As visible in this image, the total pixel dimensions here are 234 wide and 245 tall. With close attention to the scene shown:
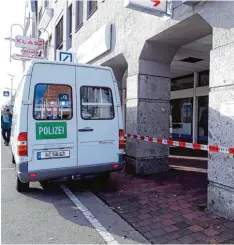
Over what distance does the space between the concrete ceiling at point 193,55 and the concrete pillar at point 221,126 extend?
2.66 m

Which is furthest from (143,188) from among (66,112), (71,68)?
(71,68)

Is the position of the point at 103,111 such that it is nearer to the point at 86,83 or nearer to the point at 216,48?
the point at 86,83

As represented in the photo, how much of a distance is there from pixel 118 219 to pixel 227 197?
1.67 m

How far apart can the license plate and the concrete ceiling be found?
4.32 m

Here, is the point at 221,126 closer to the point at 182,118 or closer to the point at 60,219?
the point at 60,219

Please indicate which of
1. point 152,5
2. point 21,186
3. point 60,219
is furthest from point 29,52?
point 60,219

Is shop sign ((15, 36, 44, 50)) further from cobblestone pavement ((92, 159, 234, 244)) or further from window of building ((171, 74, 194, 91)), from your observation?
cobblestone pavement ((92, 159, 234, 244))

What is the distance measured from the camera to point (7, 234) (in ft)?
12.0

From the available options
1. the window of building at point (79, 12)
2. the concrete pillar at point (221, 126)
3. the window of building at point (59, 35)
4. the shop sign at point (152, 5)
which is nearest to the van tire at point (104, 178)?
the concrete pillar at point (221, 126)

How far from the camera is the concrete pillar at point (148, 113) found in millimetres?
6832

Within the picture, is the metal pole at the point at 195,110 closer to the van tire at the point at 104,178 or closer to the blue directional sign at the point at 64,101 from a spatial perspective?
the van tire at the point at 104,178

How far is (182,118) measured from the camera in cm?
1365

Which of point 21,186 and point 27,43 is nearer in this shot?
point 21,186

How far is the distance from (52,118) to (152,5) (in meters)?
2.79
